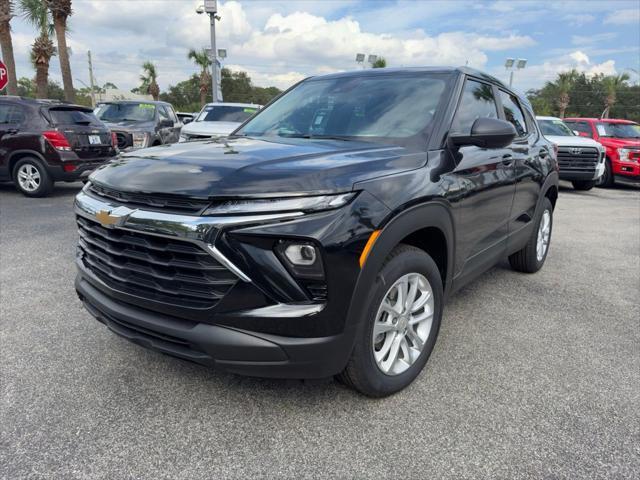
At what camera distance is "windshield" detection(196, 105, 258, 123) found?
11.2m

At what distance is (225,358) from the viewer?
2.05 m

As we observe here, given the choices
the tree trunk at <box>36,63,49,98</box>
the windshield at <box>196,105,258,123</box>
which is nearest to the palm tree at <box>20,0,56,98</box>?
the tree trunk at <box>36,63,49,98</box>

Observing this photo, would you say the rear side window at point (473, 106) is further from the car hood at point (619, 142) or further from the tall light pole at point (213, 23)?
the tall light pole at point (213, 23)

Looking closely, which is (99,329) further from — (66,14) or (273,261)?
(66,14)

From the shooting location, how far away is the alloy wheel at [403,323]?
2412 mm

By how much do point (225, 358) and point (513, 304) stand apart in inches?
110

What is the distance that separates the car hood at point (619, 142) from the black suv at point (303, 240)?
38.9 ft

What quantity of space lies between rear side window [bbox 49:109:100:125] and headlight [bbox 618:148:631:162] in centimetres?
1275

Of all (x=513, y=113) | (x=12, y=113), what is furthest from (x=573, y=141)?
(x=12, y=113)

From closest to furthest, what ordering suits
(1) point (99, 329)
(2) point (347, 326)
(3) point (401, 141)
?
1. (2) point (347, 326)
2. (3) point (401, 141)
3. (1) point (99, 329)

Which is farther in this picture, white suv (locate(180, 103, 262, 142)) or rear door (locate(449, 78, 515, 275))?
white suv (locate(180, 103, 262, 142))

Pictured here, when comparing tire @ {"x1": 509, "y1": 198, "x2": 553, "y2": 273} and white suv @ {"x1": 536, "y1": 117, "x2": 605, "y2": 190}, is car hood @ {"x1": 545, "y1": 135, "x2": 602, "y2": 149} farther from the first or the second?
tire @ {"x1": 509, "y1": 198, "x2": 553, "y2": 273}

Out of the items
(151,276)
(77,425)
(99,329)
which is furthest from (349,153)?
(99,329)

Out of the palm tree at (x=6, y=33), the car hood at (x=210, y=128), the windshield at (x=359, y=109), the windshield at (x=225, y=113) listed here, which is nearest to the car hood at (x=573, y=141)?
the windshield at (x=225, y=113)
